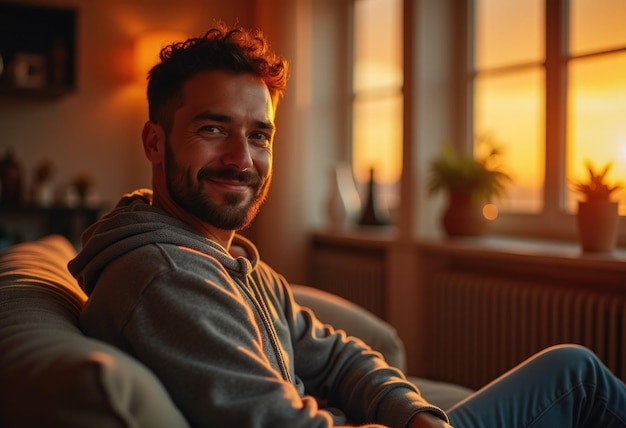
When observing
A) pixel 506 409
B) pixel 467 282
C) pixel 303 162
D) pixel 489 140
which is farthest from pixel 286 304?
pixel 303 162

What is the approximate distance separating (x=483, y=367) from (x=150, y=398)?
86.8 inches

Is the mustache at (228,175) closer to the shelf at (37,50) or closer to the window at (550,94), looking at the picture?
the window at (550,94)

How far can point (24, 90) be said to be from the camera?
3613mm

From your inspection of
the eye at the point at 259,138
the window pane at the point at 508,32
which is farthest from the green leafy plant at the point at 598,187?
the eye at the point at 259,138

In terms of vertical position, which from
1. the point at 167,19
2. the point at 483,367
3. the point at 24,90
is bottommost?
the point at 483,367

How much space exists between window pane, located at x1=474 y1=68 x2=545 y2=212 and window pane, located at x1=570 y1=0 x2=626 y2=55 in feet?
0.69

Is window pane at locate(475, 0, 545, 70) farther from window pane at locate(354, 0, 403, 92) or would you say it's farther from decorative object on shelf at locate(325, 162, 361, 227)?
decorative object on shelf at locate(325, 162, 361, 227)

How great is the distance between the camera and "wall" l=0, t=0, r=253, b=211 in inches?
152

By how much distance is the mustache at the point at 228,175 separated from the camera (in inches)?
49.6

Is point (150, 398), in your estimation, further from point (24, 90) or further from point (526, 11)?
point (24, 90)

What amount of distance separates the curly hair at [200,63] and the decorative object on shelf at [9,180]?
2569 mm

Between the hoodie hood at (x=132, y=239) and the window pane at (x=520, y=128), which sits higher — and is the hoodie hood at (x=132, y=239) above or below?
below

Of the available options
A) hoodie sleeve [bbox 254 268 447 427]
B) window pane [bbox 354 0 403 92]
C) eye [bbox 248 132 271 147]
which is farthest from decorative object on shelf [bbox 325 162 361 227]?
eye [bbox 248 132 271 147]

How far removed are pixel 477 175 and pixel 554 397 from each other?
1.53 metres
